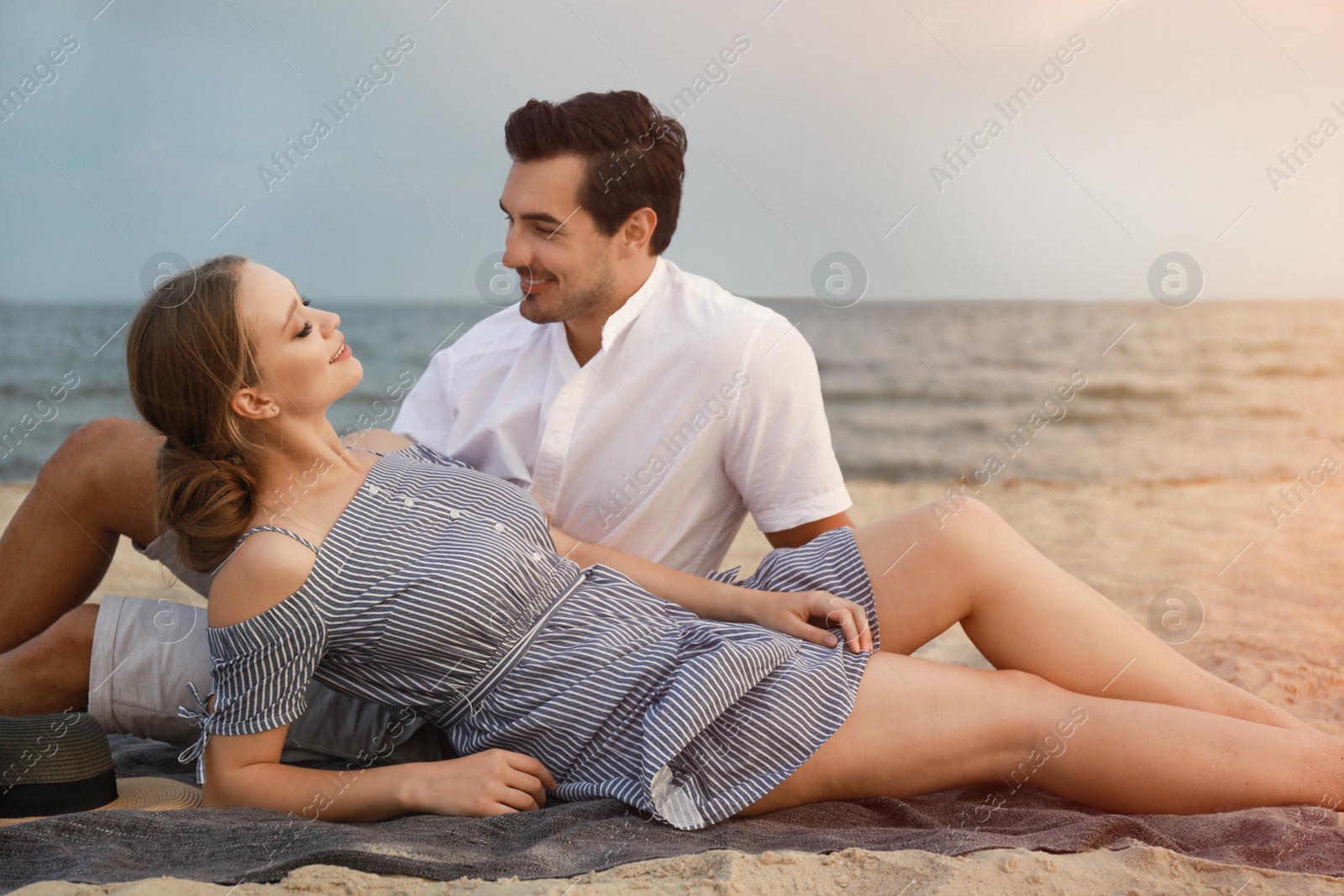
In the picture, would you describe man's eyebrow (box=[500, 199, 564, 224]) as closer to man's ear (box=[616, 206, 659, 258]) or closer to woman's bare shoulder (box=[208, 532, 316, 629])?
man's ear (box=[616, 206, 659, 258])

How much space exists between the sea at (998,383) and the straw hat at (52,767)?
4.97 m

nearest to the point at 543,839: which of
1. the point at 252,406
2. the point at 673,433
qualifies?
the point at 252,406

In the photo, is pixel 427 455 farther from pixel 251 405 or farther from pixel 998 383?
pixel 998 383

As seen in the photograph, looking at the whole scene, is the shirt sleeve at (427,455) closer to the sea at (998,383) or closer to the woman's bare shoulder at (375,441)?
the woman's bare shoulder at (375,441)

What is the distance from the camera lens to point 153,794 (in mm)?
2127

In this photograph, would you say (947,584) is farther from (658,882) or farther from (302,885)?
(302,885)

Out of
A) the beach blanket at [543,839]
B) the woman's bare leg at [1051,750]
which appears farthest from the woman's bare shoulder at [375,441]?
the woman's bare leg at [1051,750]

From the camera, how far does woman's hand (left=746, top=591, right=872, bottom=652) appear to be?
2.12 m

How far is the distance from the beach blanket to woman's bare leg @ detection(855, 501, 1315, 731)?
284mm

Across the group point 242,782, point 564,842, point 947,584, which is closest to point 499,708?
point 564,842

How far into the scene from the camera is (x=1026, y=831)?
1.89 meters

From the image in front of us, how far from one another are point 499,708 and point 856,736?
721mm

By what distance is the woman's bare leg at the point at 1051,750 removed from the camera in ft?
6.27

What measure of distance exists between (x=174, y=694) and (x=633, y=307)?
1.63 meters
